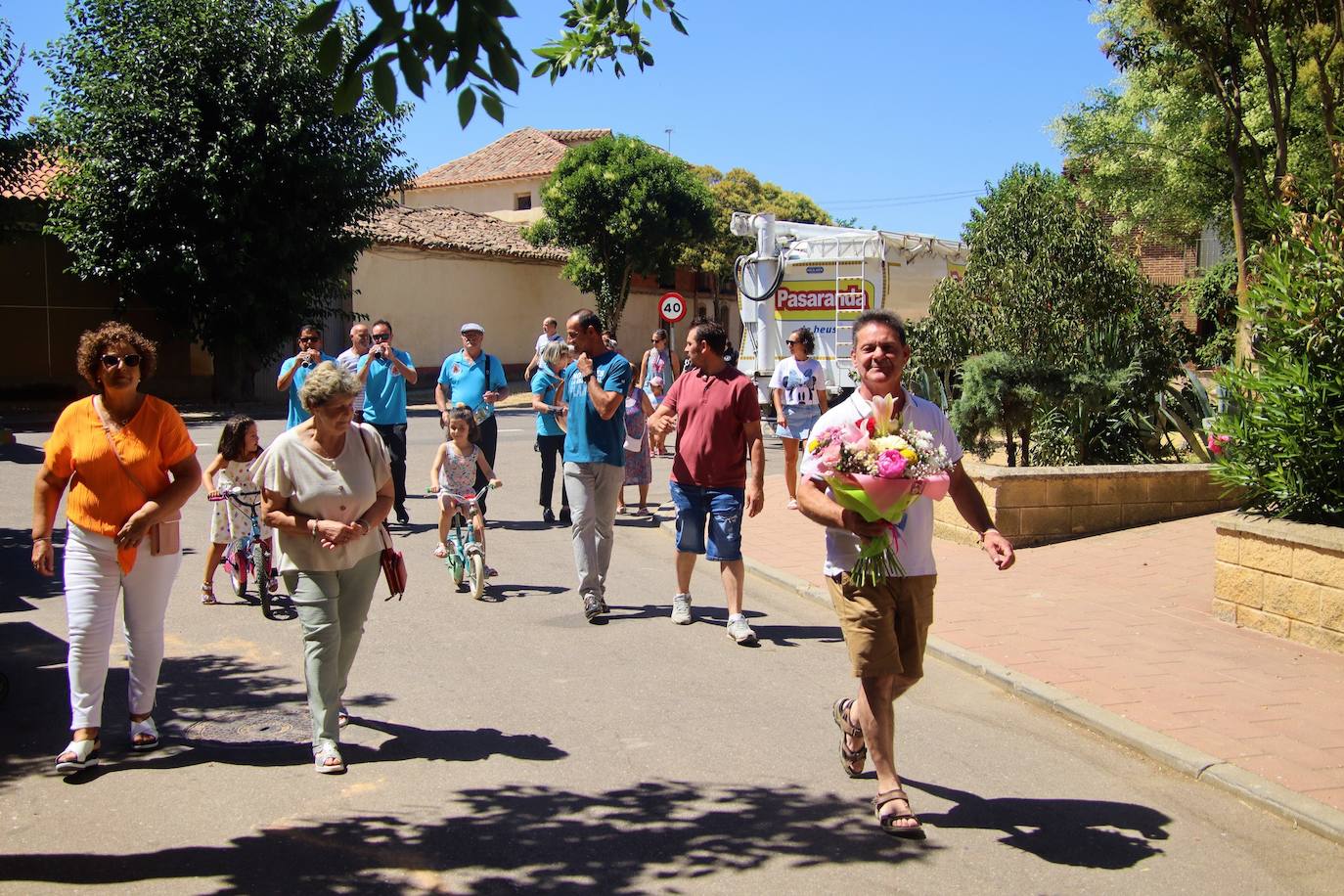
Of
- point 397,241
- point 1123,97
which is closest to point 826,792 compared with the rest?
point 1123,97

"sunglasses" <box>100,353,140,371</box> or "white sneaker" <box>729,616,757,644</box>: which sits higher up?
"sunglasses" <box>100,353,140,371</box>

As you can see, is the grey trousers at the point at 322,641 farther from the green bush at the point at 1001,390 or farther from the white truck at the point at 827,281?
the white truck at the point at 827,281

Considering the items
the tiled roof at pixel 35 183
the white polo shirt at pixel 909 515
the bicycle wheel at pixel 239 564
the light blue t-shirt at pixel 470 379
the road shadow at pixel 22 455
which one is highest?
the tiled roof at pixel 35 183

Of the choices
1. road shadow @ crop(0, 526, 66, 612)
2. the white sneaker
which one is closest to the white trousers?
road shadow @ crop(0, 526, 66, 612)

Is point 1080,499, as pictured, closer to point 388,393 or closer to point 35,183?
point 388,393

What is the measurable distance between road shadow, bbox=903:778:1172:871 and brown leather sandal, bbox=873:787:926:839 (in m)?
0.19

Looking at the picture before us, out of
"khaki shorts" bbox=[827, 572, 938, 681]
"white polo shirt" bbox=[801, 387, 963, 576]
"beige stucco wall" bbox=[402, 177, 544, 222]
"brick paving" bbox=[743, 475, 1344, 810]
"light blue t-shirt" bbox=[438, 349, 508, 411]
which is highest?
"beige stucco wall" bbox=[402, 177, 544, 222]

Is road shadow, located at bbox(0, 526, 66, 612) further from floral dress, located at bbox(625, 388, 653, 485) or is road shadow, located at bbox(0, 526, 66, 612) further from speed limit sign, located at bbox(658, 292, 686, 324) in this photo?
speed limit sign, located at bbox(658, 292, 686, 324)

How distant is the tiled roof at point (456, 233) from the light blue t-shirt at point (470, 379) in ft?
69.4

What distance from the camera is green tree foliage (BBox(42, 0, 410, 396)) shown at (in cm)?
2266

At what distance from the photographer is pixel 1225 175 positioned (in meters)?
22.4

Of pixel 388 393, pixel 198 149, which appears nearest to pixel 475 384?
pixel 388 393

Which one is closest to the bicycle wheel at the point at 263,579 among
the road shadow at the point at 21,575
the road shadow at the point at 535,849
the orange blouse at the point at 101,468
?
the road shadow at the point at 21,575

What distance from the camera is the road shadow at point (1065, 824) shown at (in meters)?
4.22
